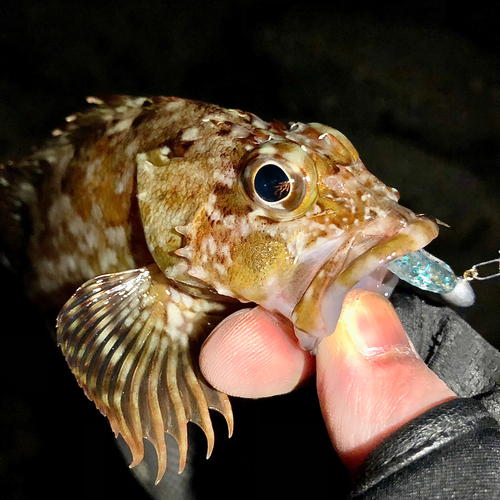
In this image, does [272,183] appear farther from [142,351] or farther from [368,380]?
[142,351]

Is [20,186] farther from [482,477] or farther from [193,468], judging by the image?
[482,477]

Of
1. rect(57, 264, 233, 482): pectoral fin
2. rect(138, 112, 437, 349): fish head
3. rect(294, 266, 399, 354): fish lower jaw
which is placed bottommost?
rect(57, 264, 233, 482): pectoral fin

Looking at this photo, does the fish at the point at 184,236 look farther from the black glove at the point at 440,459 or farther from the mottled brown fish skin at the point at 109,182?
the black glove at the point at 440,459

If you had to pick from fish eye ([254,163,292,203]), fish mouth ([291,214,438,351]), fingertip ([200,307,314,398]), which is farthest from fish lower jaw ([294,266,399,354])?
fish eye ([254,163,292,203])

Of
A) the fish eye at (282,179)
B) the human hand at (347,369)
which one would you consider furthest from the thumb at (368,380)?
the fish eye at (282,179)

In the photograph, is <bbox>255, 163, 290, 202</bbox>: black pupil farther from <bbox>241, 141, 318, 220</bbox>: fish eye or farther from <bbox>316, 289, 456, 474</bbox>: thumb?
<bbox>316, 289, 456, 474</bbox>: thumb

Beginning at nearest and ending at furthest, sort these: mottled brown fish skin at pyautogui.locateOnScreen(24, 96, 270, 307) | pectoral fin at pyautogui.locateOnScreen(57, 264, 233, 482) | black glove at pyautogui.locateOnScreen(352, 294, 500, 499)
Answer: black glove at pyautogui.locateOnScreen(352, 294, 500, 499) < mottled brown fish skin at pyautogui.locateOnScreen(24, 96, 270, 307) < pectoral fin at pyautogui.locateOnScreen(57, 264, 233, 482)

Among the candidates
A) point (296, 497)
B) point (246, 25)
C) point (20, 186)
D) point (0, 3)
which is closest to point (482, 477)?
point (296, 497)

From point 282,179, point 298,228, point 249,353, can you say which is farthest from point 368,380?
point 282,179
